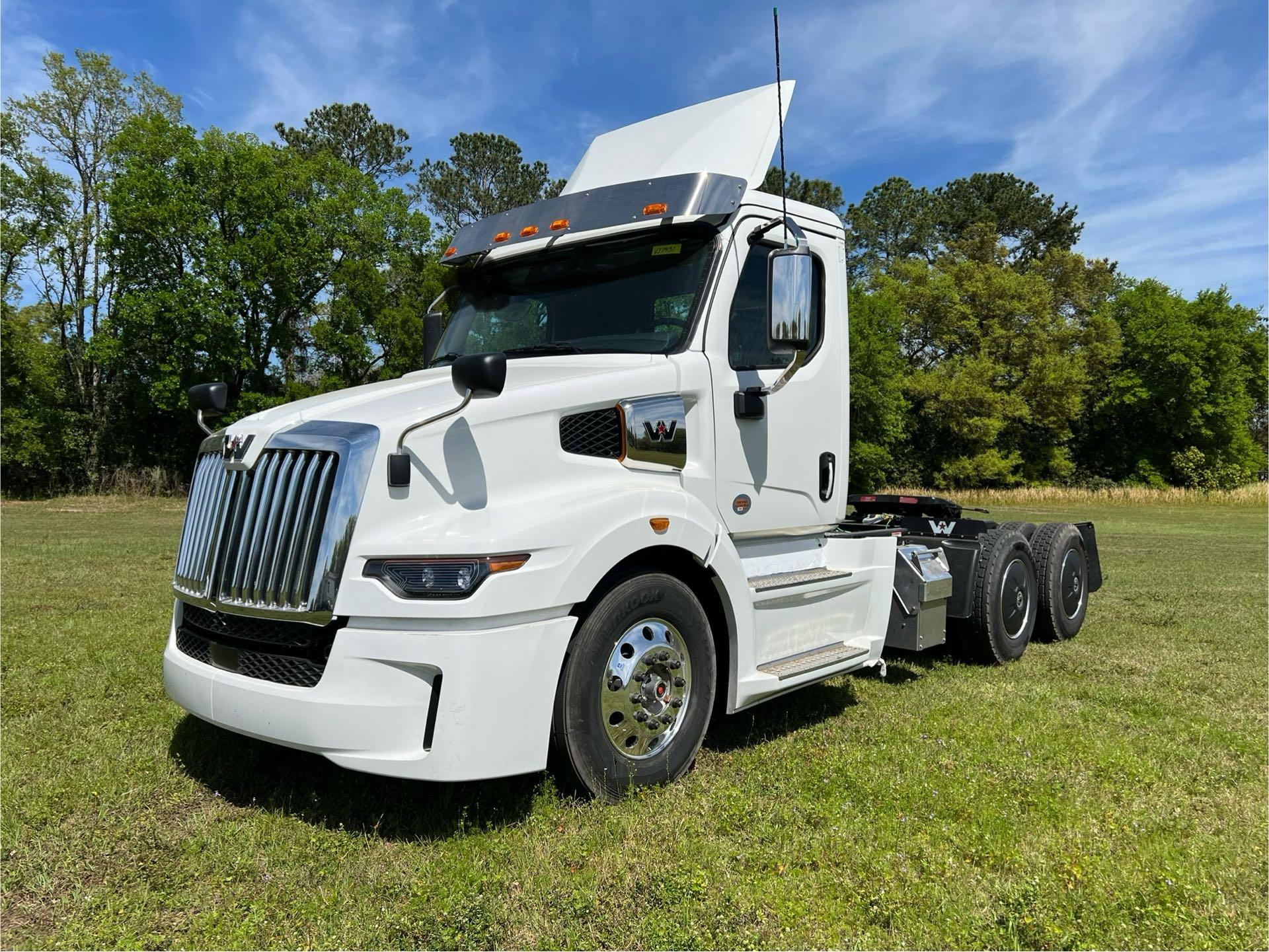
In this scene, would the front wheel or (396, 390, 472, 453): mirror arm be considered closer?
(396, 390, 472, 453): mirror arm

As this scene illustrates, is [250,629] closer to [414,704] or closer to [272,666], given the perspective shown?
[272,666]

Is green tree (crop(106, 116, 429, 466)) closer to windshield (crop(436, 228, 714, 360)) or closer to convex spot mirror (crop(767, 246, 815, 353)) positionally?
windshield (crop(436, 228, 714, 360))

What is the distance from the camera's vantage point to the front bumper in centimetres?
320

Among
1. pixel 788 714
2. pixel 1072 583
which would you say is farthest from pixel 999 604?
pixel 788 714

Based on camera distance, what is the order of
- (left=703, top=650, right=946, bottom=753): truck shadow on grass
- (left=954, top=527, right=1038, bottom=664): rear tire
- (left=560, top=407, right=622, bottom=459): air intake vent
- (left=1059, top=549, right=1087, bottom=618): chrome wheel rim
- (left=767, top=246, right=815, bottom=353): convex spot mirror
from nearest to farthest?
(left=560, top=407, right=622, bottom=459): air intake vent, (left=767, top=246, right=815, bottom=353): convex spot mirror, (left=703, top=650, right=946, bottom=753): truck shadow on grass, (left=954, top=527, right=1038, bottom=664): rear tire, (left=1059, top=549, right=1087, bottom=618): chrome wheel rim

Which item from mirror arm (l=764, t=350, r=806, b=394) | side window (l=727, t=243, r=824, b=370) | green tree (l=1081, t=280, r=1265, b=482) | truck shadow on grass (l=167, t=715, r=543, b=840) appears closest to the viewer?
truck shadow on grass (l=167, t=715, r=543, b=840)

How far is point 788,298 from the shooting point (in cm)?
428

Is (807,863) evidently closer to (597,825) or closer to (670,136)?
(597,825)

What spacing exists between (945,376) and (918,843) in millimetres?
45655

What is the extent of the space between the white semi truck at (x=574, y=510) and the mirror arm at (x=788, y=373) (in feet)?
0.07

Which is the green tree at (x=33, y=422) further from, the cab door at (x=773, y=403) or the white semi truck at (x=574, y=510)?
the cab door at (x=773, y=403)

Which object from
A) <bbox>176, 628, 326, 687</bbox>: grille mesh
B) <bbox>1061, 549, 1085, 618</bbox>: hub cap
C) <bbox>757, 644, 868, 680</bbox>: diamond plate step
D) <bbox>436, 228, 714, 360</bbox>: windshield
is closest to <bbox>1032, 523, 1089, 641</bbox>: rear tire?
<bbox>1061, 549, 1085, 618</bbox>: hub cap

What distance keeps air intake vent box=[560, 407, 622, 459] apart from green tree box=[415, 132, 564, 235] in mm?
39842

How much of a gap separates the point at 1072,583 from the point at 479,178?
39.4 m
